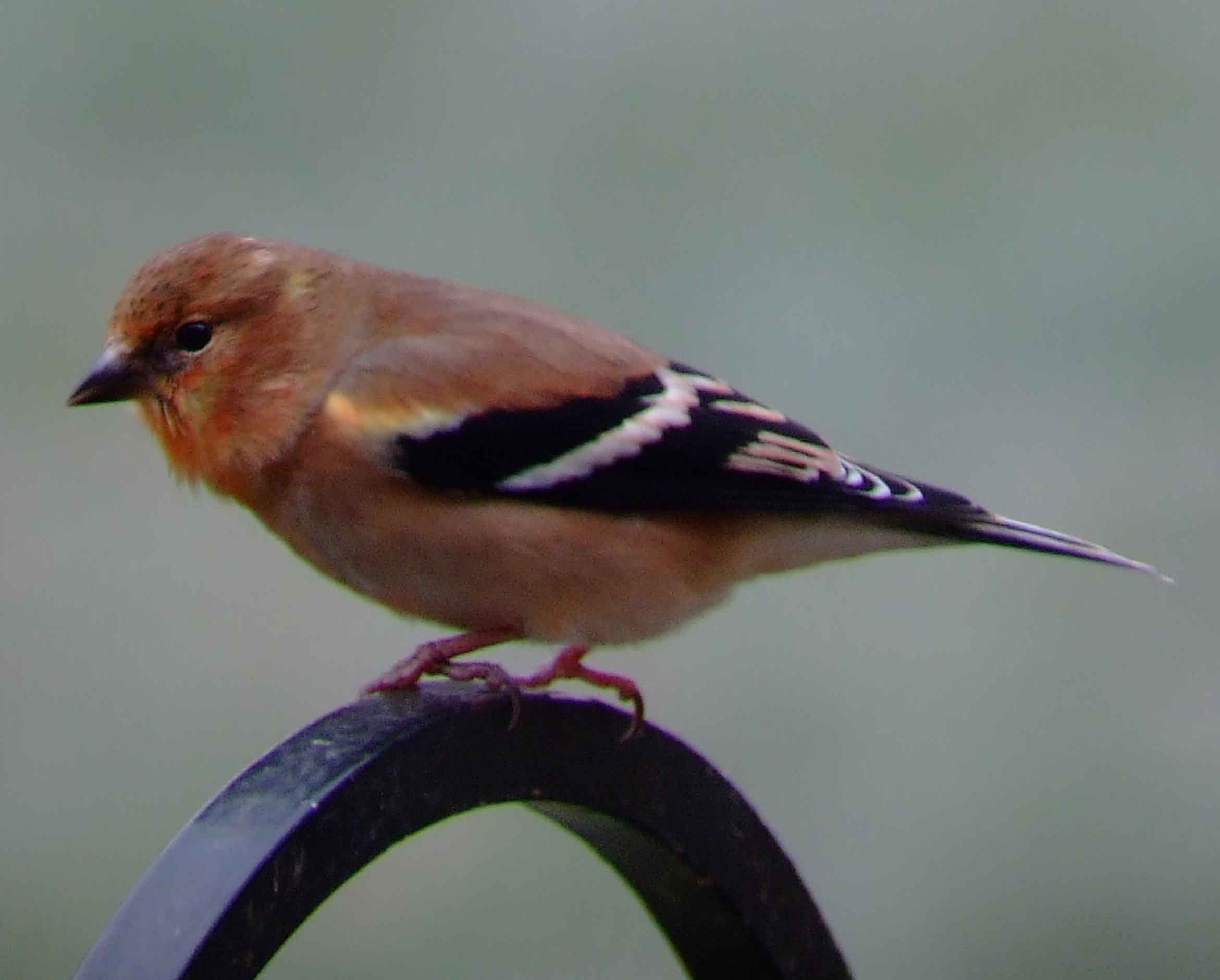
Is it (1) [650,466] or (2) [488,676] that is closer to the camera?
(2) [488,676]

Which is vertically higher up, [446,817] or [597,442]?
[597,442]

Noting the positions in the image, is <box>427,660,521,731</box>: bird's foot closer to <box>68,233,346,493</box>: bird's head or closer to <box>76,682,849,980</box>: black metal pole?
<box>76,682,849,980</box>: black metal pole

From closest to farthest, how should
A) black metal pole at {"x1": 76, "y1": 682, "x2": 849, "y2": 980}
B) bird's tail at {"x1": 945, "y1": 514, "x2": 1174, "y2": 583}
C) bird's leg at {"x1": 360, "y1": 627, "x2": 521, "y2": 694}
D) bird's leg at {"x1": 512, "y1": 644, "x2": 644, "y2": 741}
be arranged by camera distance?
black metal pole at {"x1": 76, "y1": 682, "x2": 849, "y2": 980} < bird's leg at {"x1": 360, "y1": 627, "x2": 521, "y2": 694} < bird's leg at {"x1": 512, "y1": 644, "x2": 644, "y2": 741} < bird's tail at {"x1": 945, "y1": 514, "x2": 1174, "y2": 583}

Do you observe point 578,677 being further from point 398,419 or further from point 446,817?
point 446,817

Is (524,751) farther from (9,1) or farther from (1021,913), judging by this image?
(9,1)

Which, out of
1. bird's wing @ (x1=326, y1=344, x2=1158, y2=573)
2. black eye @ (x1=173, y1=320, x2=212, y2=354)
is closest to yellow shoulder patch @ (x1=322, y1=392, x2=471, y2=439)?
bird's wing @ (x1=326, y1=344, x2=1158, y2=573)

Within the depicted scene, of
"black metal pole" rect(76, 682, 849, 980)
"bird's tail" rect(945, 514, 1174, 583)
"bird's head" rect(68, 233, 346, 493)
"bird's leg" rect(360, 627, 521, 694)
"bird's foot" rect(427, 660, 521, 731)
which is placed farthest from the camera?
"bird's tail" rect(945, 514, 1174, 583)

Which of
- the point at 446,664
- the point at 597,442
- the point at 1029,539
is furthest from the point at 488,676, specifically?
the point at 1029,539

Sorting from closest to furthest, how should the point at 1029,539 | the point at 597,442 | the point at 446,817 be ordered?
the point at 446,817 → the point at 597,442 → the point at 1029,539
